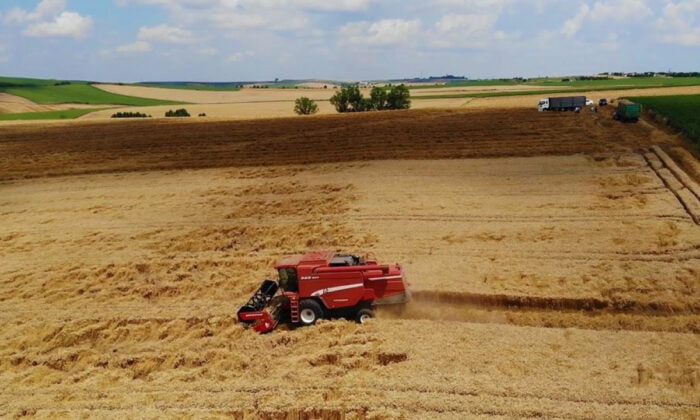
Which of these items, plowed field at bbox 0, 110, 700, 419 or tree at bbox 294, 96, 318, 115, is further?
tree at bbox 294, 96, 318, 115

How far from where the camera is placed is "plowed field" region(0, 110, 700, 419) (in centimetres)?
1032

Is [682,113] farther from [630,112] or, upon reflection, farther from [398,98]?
[398,98]

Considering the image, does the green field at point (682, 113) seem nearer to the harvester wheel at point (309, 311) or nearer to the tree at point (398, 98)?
the harvester wheel at point (309, 311)

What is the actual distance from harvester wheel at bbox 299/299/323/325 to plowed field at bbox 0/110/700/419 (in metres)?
0.48

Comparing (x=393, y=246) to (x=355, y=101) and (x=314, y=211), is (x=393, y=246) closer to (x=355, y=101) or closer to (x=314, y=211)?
(x=314, y=211)

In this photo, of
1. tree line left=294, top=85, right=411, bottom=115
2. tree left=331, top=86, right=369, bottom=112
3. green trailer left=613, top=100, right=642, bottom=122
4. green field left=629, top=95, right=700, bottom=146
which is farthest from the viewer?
tree left=331, top=86, right=369, bottom=112

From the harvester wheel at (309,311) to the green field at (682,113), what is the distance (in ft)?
82.9

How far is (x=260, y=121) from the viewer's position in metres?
46.7

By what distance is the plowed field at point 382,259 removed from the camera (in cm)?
1032

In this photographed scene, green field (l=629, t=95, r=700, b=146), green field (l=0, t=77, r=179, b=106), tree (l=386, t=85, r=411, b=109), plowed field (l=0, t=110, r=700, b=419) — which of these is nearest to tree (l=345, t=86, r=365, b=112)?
tree (l=386, t=85, r=411, b=109)

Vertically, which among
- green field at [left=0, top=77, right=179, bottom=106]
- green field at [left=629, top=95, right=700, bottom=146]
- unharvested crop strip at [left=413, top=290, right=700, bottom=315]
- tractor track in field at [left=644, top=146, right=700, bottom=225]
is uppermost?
green field at [left=0, top=77, right=179, bottom=106]

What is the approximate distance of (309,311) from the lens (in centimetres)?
1348

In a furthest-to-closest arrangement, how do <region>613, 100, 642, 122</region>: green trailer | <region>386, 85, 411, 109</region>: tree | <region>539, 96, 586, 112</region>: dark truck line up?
<region>386, 85, 411, 109</region>: tree
<region>539, 96, 586, 112</region>: dark truck
<region>613, 100, 642, 122</region>: green trailer

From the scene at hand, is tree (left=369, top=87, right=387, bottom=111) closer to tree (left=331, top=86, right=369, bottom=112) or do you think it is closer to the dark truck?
tree (left=331, top=86, right=369, bottom=112)
